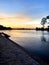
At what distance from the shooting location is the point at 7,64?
891 cm

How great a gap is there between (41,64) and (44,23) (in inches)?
6057

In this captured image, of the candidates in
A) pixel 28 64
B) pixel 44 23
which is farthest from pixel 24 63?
pixel 44 23

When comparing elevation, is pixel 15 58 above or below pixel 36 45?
above

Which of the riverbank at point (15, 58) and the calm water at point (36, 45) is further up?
the riverbank at point (15, 58)

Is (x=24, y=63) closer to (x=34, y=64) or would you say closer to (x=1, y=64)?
(x=34, y=64)

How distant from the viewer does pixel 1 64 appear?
8914 millimetres

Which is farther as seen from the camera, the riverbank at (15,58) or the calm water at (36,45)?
the calm water at (36,45)

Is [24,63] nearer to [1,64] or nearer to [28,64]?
[28,64]

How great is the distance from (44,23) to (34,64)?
154230 millimetres

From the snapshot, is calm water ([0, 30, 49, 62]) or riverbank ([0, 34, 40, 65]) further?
calm water ([0, 30, 49, 62])

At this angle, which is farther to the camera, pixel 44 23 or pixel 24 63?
pixel 44 23

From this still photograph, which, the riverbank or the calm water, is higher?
the riverbank

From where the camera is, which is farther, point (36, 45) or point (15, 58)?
point (36, 45)

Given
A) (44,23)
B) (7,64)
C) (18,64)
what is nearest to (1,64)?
(7,64)
